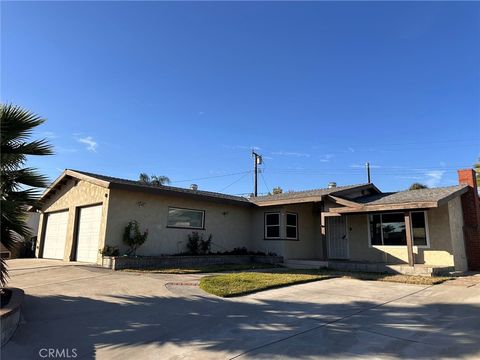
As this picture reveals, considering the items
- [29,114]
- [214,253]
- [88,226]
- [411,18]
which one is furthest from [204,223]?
[411,18]

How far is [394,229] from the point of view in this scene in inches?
590

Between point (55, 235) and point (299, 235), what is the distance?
11989 mm

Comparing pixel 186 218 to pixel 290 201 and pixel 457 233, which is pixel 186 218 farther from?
pixel 457 233

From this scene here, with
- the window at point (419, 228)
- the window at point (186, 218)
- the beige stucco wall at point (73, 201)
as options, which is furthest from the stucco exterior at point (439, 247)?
the beige stucco wall at point (73, 201)

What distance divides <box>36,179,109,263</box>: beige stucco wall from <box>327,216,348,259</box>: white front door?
10.2 meters

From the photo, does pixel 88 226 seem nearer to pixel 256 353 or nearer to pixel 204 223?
pixel 204 223

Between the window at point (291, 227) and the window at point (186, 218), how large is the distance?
13.3 ft

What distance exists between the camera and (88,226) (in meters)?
14.8

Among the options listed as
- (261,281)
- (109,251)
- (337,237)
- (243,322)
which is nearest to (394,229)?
(337,237)

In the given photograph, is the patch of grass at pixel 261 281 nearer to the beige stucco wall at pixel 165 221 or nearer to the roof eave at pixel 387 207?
the roof eave at pixel 387 207

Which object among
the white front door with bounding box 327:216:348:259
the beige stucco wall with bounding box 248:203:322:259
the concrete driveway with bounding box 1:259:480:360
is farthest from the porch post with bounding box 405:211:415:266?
the beige stucco wall with bounding box 248:203:322:259

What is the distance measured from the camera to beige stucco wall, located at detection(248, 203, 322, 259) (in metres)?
16.9

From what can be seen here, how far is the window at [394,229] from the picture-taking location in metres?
14.3

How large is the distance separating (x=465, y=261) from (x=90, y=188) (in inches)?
622
